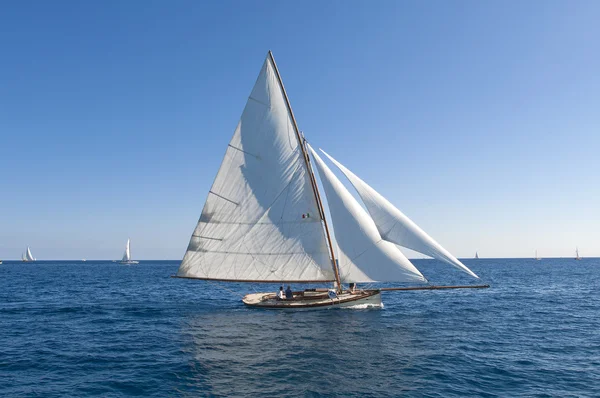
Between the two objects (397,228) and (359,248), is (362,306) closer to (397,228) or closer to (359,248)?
(359,248)

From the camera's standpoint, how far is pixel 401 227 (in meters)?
33.6

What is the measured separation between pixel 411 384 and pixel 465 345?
958 centimetres

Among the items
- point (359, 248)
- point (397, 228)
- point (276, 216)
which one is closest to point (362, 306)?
point (359, 248)

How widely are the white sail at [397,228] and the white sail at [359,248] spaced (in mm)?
1326

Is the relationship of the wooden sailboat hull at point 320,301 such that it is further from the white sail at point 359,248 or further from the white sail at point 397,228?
the white sail at point 397,228

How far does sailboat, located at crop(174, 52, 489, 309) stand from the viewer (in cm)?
3622

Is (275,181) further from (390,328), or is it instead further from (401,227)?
(390,328)

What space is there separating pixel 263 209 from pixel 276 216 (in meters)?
1.44

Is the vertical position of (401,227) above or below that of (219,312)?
above

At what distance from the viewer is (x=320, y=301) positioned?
Answer: 37188 mm

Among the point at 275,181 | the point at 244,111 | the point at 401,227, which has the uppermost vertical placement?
the point at 244,111

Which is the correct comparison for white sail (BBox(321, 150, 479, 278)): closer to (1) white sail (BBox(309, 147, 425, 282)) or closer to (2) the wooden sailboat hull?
(1) white sail (BBox(309, 147, 425, 282))

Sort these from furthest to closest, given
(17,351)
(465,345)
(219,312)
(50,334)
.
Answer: (219,312) < (50,334) < (465,345) < (17,351)

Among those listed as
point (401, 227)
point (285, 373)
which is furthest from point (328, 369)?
point (401, 227)
